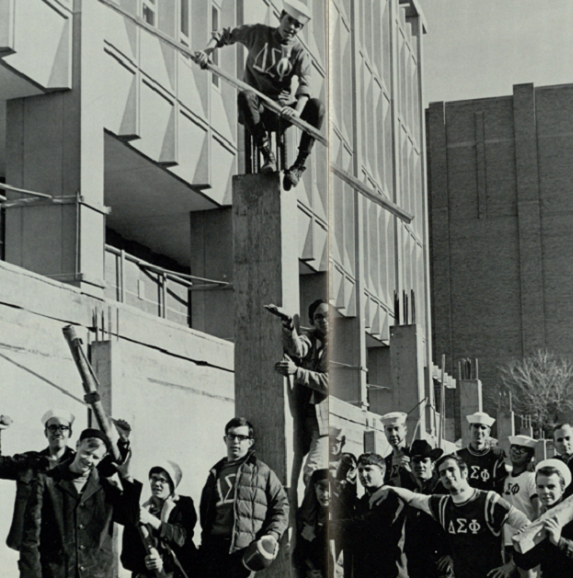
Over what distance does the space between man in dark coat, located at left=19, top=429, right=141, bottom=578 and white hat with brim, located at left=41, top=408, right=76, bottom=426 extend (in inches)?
5.2

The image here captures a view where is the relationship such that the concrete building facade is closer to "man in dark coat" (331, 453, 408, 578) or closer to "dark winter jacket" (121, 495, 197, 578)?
"man in dark coat" (331, 453, 408, 578)

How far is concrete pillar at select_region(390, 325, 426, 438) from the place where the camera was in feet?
27.0

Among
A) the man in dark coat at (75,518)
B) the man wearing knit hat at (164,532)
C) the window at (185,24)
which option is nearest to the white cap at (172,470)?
the man wearing knit hat at (164,532)

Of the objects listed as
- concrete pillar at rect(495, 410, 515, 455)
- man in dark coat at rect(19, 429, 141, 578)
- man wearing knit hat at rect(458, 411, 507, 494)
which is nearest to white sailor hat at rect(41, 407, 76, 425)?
man in dark coat at rect(19, 429, 141, 578)

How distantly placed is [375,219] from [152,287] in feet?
6.94

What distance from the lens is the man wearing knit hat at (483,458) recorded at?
7.30 m

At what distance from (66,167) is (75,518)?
2.58 m

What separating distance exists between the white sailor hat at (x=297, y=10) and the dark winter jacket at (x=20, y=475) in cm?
385

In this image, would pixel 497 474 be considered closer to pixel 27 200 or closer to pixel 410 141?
pixel 410 141

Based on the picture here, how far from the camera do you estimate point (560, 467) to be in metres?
6.93

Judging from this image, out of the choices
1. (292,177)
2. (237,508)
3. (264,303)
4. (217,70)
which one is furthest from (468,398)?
(217,70)

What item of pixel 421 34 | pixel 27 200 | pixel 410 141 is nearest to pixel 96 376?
pixel 27 200

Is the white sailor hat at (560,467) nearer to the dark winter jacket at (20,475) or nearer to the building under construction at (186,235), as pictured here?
the building under construction at (186,235)

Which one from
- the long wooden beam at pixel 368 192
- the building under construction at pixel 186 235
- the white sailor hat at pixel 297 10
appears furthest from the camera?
the long wooden beam at pixel 368 192
